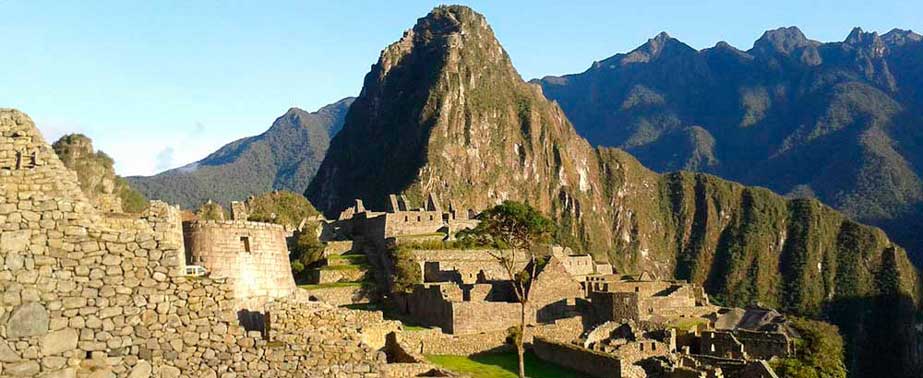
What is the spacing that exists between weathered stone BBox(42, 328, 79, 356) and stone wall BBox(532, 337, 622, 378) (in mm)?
18336

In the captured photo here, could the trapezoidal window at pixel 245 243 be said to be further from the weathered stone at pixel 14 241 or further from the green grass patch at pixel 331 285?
the green grass patch at pixel 331 285

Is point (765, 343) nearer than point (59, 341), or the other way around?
point (59, 341)

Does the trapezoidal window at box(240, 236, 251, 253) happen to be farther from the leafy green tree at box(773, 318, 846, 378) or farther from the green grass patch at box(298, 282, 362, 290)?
the leafy green tree at box(773, 318, 846, 378)

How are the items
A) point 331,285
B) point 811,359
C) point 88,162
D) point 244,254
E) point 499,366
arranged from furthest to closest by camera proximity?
1. point 88,162
2. point 331,285
3. point 811,359
4. point 499,366
5. point 244,254

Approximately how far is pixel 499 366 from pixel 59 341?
60.8ft

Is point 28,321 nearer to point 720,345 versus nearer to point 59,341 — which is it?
point 59,341

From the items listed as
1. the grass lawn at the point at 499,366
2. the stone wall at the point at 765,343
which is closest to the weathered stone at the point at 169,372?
the grass lawn at the point at 499,366

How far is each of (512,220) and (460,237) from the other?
1455 centimetres

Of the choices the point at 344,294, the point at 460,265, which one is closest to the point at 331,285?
the point at 344,294

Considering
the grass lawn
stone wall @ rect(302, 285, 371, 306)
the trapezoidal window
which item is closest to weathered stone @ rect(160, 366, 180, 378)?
the trapezoidal window

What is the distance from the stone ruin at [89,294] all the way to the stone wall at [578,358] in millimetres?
17014

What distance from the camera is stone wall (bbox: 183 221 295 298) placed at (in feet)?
41.6

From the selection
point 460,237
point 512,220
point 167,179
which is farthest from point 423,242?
point 167,179

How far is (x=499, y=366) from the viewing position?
84.6ft
